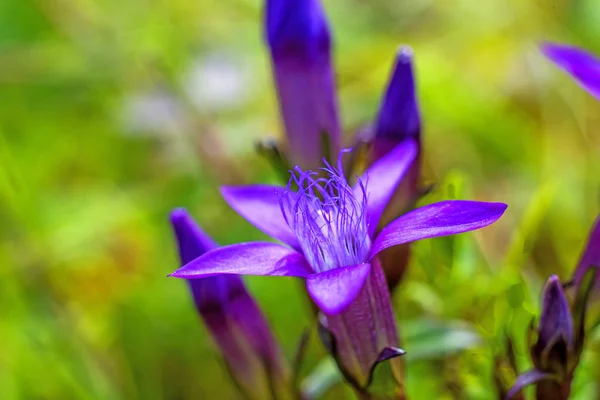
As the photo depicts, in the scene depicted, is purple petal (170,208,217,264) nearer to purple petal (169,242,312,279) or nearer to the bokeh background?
purple petal (169,242,312,279)

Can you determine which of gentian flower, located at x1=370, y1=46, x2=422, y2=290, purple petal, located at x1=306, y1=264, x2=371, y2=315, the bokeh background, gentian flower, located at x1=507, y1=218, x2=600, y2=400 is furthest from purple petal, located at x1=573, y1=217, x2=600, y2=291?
purple petal, located at x1=306, y1=264, x2=371, y2=315

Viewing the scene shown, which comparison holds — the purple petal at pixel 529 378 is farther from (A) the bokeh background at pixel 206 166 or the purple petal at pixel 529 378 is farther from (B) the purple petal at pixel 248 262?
(B) the purple petal at pixel 248 262

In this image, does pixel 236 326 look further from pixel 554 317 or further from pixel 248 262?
pixel 554 317

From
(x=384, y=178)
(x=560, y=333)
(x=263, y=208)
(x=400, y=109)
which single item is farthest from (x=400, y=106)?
(x=560, y=333)

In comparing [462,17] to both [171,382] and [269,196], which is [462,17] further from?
[269,196]

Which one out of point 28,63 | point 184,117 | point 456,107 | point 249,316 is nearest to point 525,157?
point 456,107

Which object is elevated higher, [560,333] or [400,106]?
[400,106]
